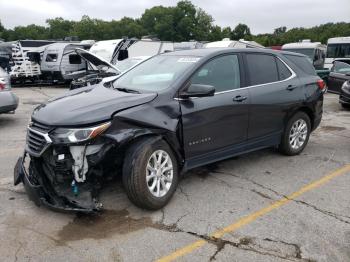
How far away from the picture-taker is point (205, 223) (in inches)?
158

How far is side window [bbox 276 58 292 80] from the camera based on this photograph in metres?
5.99

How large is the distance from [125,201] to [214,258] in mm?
1450

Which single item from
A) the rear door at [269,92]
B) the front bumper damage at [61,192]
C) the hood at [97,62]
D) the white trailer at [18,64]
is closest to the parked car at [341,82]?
the rear door at [269,92]

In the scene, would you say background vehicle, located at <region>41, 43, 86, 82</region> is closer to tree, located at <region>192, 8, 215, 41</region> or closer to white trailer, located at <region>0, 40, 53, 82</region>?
white trailer, located at <region>0, 40, 53, 82</region>

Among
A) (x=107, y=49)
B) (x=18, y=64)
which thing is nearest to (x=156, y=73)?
(x=107, y=49)

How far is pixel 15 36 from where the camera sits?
98.8 m

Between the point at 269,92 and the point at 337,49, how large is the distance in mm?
20778

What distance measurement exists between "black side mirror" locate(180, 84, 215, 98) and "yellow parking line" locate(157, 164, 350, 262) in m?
1.39

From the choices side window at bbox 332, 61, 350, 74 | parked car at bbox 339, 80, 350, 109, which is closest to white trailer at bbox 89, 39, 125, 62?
side window at bbox 332, 61, 350, 74

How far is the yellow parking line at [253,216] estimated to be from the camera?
3.48 metres

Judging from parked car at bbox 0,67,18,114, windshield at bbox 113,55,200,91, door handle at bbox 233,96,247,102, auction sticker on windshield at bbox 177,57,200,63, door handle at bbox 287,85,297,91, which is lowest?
parked car at bbox 0,67,18,114

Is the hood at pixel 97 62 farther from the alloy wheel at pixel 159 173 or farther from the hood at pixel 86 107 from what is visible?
the alloy wheel at pixel 159 173

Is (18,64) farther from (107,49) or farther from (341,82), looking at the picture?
(341,82)

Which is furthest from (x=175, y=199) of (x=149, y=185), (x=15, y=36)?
(x=15, y=36)
